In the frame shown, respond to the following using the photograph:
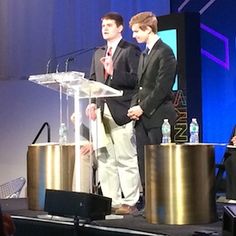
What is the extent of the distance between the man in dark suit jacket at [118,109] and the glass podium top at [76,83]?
21 cm

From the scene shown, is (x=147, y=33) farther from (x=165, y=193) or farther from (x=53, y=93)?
(x=53, y=93)

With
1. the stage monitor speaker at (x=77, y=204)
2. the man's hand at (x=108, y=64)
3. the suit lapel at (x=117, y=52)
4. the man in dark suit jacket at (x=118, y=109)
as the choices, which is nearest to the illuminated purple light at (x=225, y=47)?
the man in dark suit jacket at (x=118, y=109)

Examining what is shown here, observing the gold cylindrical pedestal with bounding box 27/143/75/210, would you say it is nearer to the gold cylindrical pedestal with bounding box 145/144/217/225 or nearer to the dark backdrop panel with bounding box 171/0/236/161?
the gold cylindrical pedestal with bounding box 145/144/217/225

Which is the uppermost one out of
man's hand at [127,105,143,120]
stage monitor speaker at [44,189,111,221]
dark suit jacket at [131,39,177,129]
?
dark suit jacket at [131,39,177,129]

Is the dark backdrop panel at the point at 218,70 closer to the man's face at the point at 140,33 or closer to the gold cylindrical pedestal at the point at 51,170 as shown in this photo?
the gold cylindrical pedestal at the point at 51,170

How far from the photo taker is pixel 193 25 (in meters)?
5.50

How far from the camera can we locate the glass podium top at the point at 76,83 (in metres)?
3.52

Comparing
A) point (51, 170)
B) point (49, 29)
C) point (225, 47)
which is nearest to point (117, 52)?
point (51, 170)

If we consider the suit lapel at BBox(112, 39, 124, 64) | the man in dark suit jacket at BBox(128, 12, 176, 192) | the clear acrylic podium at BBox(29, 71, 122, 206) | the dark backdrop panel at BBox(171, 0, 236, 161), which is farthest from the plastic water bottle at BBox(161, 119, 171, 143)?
the dark backdrop panel at BBox(171, 0, 236, 161)

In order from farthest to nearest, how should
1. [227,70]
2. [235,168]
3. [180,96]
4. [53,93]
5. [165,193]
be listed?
[53,93], [227,70], [180,96], [235,168], [165,193]

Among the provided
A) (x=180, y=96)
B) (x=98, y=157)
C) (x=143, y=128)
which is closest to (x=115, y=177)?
(x=98, y=157)

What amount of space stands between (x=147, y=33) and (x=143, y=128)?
24.0 inches

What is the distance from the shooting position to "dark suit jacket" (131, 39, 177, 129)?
3643 millimetres

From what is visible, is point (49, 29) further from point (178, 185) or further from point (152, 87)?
point (178, 185)
